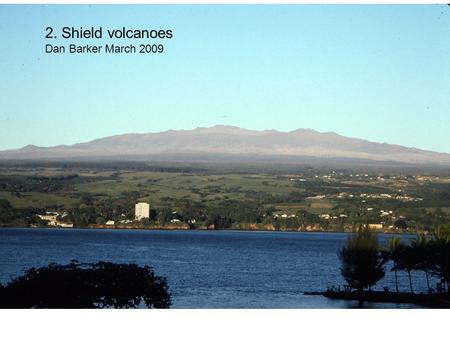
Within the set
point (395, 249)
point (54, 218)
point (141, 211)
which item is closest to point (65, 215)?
point (54, 218)

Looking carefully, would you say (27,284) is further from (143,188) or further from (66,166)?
(66,166)

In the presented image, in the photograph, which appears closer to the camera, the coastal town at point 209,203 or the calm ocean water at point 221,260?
the calm ocean water at point 221,260

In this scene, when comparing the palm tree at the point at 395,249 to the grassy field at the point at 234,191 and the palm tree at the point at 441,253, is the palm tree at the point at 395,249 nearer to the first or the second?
the palm tree at the point at 441,253

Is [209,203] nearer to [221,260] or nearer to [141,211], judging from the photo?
[141,211]

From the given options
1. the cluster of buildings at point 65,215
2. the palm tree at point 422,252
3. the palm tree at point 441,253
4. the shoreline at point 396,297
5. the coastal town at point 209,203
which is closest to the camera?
the shoreline at point 396,297

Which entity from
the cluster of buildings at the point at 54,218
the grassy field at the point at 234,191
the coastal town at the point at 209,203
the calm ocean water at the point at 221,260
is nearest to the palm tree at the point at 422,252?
the calm ocean water at the point at 221,260

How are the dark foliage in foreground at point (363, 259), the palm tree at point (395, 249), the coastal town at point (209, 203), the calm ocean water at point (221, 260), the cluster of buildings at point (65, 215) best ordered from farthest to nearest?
the coastal town at point (209, 203)
the cluster of buildings at point (65, 215)
the calm ocean water at point (221, 260)
the palm tree at point (395, 249)
the dark foliage in foreground at point (363, 259)

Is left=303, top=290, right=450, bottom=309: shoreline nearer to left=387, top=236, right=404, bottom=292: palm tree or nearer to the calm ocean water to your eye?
the calm ocean water
